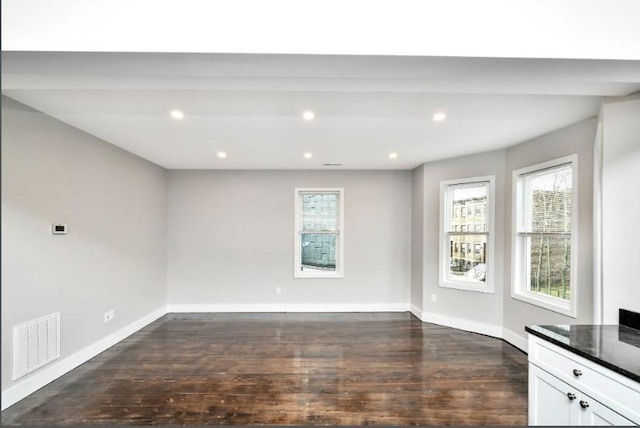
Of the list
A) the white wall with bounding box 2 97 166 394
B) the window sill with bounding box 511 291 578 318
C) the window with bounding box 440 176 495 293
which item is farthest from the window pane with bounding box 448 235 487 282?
the white wall with bounding box 2 97 166 394

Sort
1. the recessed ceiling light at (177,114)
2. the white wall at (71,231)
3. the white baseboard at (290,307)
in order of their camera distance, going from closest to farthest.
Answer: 1. the white wall at (71,231)
2. the recessed ceiling light at (177,114)
3. the white baseboard at (290,307)

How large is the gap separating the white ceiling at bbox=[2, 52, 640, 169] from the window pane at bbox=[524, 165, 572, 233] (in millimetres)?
507

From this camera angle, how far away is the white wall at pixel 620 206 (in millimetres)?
2215

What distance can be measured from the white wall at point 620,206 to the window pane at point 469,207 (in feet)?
7.35

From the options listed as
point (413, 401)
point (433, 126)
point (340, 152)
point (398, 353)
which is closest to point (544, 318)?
point (398, 353)

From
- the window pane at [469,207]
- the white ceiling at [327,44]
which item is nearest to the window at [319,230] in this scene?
the window pane at [469,207]

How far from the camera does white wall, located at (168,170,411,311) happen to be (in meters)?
5.64

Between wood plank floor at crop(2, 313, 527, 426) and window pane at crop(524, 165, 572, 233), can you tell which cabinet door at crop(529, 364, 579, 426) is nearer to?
wood plank floor at crop(2, 313, 527, 426)

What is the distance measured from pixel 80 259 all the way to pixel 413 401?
358cm

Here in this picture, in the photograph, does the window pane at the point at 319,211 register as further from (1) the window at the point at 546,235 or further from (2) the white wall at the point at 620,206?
(2) the white wall at the point at 620,206

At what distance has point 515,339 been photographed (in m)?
4.05

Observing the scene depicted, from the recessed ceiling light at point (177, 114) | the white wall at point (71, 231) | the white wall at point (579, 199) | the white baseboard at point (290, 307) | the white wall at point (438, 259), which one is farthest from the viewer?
the white baseboard at point (290, 307)

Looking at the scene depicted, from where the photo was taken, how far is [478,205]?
15.3 ft

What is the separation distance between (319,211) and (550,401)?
4258mm
